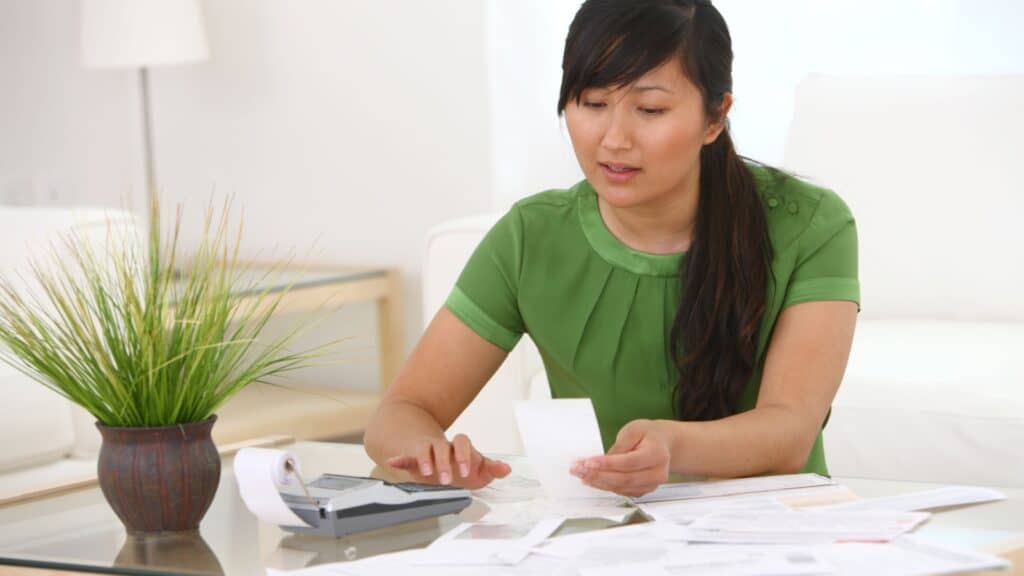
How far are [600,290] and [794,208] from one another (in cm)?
24

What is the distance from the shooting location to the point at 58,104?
4.31 m

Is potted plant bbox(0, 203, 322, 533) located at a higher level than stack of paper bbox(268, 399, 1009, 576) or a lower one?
higher

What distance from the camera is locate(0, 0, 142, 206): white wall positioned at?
4227 mm

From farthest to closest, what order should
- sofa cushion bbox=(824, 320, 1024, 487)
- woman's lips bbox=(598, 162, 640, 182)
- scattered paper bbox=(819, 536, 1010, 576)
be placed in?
sofa cushion bbox=(824, 320, 1024, 487) → woman's lips bbox=(598, 162, 640, 182) → scattered paper bbox=(819, 536, 1010, 576)

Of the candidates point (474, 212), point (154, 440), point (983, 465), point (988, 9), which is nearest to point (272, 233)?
point (474, 212)

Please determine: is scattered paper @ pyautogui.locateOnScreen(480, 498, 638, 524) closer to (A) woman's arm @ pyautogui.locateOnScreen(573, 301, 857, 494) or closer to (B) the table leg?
(A) woman's arm @ pyautogui.locateOnScreen(573, 301, 857, 494)

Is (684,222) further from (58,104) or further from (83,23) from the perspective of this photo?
(58,104)

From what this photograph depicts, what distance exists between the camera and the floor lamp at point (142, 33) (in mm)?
3701

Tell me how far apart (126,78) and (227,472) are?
2761 mm

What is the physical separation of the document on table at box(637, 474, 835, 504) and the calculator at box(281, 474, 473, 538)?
0.17 metres

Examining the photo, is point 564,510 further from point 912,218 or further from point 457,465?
point 912,218

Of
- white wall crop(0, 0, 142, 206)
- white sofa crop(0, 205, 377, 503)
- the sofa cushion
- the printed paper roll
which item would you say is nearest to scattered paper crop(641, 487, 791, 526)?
the printed paper roll

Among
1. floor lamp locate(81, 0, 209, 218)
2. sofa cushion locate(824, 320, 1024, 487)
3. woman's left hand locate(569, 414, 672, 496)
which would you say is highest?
floor lamp locate(81, 0, 209, 218)

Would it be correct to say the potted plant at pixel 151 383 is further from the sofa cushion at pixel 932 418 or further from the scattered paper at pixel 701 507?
the sofa cushion at pixel 932 418
